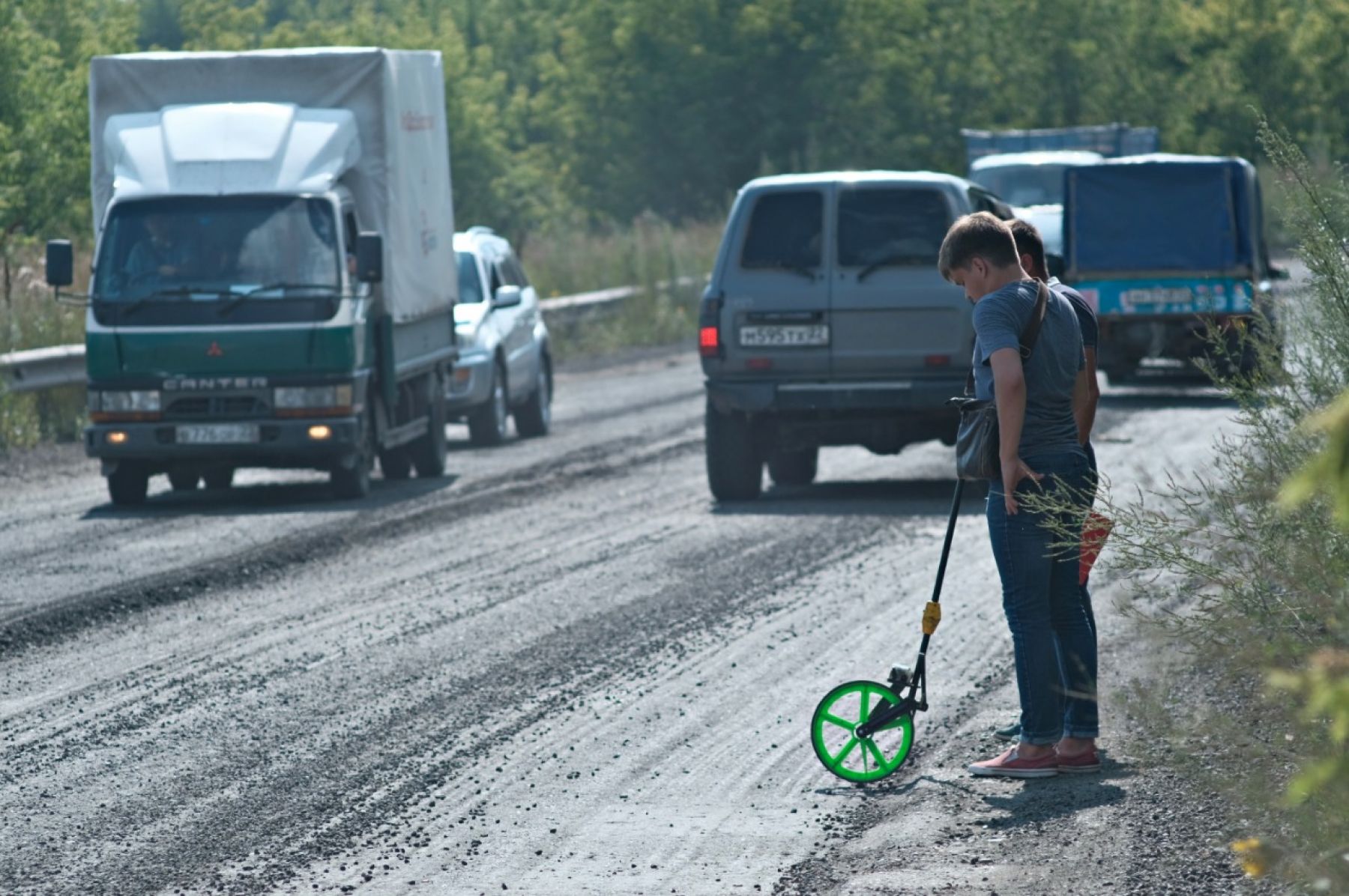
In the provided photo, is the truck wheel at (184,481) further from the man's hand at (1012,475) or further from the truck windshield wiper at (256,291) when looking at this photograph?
the man's hand at (1012,475)

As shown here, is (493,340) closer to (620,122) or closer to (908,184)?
(908,184)

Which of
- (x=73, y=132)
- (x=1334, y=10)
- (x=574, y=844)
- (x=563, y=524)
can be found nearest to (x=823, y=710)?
(x=574, y=844)

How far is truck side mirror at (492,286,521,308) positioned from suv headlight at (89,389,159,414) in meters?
4.55

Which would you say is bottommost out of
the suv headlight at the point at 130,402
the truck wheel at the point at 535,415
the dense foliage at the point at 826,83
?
the truck wheel at the point at 535,415

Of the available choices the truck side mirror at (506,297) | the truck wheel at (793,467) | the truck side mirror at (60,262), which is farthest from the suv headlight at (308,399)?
the truck side mirror at (506,297)

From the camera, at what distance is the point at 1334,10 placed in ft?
205

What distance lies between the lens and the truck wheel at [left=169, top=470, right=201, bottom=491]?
15.7m

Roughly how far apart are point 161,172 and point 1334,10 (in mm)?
55178

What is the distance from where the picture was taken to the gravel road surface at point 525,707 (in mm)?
5539

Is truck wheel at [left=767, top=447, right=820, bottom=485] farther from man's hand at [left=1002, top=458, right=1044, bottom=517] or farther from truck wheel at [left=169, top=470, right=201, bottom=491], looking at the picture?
man's hand at [left=1002, top=458, right=1044, bottom=517]

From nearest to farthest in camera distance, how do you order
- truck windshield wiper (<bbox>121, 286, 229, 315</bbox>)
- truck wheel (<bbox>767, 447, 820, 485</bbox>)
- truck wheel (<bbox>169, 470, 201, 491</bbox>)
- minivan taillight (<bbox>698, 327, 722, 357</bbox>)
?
minivan taillight (<bbox>698, 327, 722, 357</bbox>), truck windshield wiper (<bbox>121, 286, 229, 315</bbox>), truck wheel (<bbox>767, 447, 820, 485</bbox>), truck wheel (<bbox>169, 470, 201, 491</bbox>)

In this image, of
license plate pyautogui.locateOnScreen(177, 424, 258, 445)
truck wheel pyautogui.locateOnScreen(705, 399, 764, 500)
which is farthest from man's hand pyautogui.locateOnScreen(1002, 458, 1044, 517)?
license plate pyautogui.locateOnScreen(177, 424, 258, 445)

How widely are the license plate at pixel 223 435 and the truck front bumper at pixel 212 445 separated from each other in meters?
0.02

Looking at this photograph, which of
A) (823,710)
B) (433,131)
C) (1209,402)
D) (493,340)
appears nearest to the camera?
(823,710)
